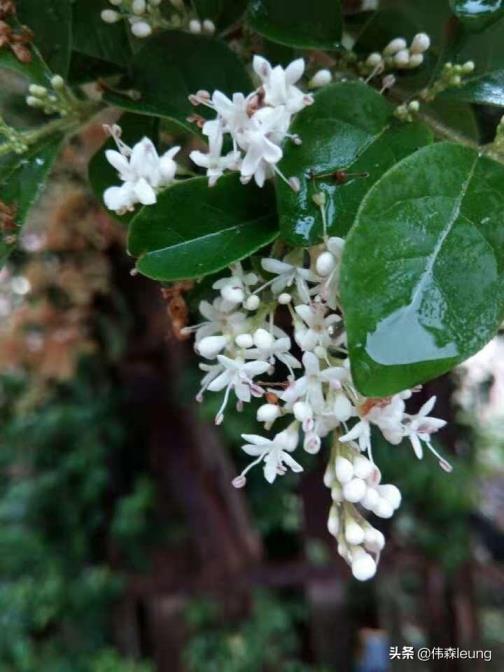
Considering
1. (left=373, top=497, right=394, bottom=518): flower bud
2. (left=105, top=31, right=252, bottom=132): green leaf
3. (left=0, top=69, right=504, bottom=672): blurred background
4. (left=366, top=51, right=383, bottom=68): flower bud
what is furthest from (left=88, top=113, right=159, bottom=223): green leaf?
(left=0, top=69, right=504, bottom=672): blurred background

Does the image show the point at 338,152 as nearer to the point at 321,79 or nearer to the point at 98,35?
the point at 321,79

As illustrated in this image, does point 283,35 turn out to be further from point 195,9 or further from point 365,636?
point 365,636

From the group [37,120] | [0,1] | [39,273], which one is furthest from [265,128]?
[39,273]

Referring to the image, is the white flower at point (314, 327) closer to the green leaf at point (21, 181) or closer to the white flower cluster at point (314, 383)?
the white flower cluster at point (314, 383)

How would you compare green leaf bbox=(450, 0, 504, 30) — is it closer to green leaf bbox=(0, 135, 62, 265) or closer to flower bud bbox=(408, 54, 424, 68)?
flower bud bbox=(408, 54, 424, 68)

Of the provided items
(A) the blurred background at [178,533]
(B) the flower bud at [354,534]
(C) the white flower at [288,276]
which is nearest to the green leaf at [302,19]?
(C) the white flower at [288,276]

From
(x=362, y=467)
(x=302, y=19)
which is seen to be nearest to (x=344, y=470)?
(x=362, y=467)

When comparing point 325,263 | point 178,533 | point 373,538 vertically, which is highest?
point 325,263
